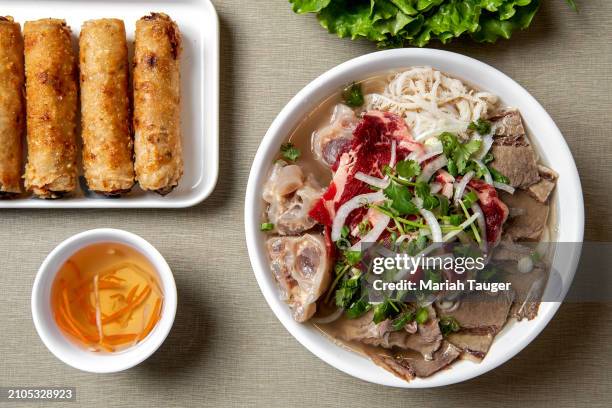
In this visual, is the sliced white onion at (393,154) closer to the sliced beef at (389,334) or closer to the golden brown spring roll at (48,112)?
the sliced beef at (389,334)

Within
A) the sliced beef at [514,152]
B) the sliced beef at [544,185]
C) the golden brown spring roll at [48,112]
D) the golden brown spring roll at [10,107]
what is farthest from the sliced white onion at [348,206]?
the golden brown spring roll at [10,107]

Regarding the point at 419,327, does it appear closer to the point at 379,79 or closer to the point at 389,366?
the point at 389,366

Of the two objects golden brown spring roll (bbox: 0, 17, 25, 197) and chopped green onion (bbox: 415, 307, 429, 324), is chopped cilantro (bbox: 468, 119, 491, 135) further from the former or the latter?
golden brown spring roll (bbox: 0, 17, 25, 197)

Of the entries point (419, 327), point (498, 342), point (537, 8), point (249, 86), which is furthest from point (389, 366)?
point (537, 8)

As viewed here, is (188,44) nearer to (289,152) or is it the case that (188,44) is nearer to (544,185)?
(289,152)

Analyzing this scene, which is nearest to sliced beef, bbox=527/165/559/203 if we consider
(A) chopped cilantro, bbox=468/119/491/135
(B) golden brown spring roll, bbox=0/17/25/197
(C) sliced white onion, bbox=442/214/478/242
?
(A) chopped cilantro, bbox=468/119/491/135
